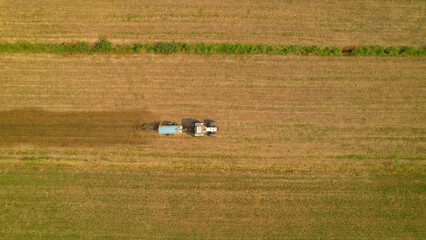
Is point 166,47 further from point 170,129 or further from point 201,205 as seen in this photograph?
point 201,205

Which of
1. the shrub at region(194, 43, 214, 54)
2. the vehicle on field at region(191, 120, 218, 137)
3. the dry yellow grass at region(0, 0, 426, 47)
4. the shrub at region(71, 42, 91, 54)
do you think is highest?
the dry yellow grass at region(0, 0, 426, 47)

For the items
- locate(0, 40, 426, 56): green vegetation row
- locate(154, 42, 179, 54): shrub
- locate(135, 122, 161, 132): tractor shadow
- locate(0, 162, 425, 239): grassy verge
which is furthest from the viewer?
locate(0, 40, 426, 56): green vegetation row

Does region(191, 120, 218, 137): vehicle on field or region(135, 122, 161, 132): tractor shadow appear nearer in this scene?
region(191, 120, 218, 137): vehicle on field

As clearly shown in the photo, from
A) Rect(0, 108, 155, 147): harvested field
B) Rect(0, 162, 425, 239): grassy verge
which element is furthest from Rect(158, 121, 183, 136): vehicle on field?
Rect(0, 162, 425, 239): grassy verge

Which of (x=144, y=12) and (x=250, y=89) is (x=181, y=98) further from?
(x=144, y=12)

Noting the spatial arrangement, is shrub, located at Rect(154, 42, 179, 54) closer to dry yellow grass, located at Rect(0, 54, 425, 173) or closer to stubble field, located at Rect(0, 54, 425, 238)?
dry yellow grass, located at Rect(0, 54, 425, 173)

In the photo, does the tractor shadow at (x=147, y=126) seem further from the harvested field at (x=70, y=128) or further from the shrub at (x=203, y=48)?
the shrub at (x=203, y=48)

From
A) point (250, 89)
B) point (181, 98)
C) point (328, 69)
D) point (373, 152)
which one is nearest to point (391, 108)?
point (373, 152)
